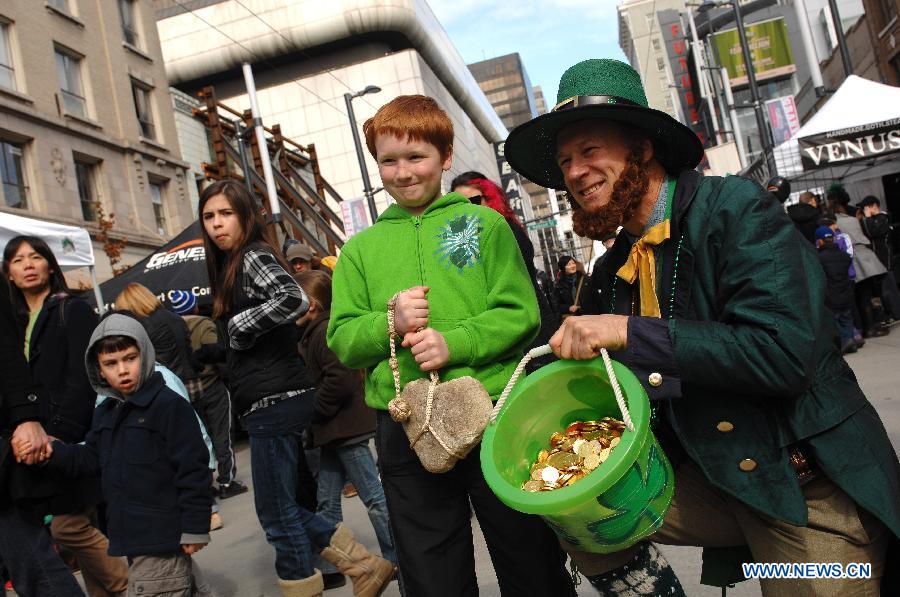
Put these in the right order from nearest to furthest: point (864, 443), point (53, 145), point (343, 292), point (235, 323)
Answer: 1. point (864, 443)
2. point (343, 292)
3. point (235, 323)
4. point (53, 145)

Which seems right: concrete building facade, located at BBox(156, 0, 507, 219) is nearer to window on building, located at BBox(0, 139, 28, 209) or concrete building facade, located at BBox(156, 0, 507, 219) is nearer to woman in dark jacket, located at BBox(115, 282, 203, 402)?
window on building, located at BBox(0, 139, 28, 209)

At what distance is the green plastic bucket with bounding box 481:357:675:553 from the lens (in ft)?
5.17

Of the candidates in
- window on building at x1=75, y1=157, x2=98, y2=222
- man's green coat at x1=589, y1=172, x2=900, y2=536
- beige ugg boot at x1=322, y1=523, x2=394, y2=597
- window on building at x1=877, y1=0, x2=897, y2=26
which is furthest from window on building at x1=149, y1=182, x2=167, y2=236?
window on building at x1=877, y1=0, x2=897, y2=26

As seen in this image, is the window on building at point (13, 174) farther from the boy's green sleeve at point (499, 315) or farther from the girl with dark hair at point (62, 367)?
the boy's green sleeve at point (499, 315)

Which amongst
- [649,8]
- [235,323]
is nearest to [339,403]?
[235,323]

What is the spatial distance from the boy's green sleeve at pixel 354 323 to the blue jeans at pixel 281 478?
1.33 m

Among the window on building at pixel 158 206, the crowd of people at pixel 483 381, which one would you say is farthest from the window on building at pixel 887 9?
the crowd of people at pixel 483 381

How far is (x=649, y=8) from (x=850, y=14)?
8545 centimetres

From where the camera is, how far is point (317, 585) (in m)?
3.85

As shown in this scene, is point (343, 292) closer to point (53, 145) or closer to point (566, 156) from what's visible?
point (566, 156)

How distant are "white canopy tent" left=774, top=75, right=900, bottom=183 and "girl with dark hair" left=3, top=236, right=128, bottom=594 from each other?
28.2 feet

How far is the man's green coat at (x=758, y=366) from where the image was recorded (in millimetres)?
1709

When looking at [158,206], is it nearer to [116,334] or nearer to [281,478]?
[116,334]

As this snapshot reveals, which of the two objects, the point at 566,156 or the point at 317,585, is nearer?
the point at 566,156
